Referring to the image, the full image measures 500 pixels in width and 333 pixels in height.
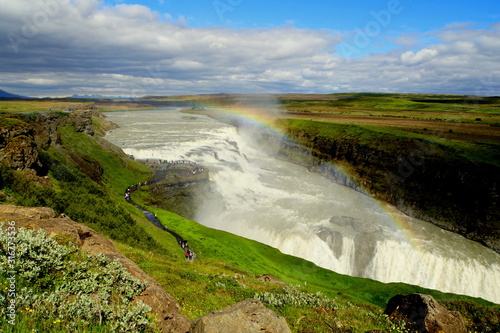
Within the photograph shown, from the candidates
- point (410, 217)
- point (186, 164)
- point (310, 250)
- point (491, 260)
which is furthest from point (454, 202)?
point (186, 164)

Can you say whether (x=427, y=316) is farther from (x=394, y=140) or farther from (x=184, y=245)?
(x=394, y=140)

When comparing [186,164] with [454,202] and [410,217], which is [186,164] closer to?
[410,217]

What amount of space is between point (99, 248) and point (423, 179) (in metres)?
61.4

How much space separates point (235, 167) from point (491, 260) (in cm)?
5071

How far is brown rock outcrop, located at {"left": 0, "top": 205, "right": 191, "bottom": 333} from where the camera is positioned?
884 centimetres

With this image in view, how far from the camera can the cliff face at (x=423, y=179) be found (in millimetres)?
45875

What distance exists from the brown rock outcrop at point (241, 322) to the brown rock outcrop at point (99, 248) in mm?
1161

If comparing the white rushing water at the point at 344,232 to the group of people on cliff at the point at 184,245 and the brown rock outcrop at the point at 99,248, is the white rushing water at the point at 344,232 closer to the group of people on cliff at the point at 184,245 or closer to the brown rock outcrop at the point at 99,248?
the group of people on cliff at the point at 184,245

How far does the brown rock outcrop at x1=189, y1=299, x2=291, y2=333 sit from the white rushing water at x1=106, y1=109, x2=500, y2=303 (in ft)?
110

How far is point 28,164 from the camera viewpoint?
27719 mm

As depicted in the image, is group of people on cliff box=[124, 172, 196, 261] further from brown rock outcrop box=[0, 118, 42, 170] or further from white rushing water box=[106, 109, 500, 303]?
brown rock outcrop box=[0, 118, 42, 170]

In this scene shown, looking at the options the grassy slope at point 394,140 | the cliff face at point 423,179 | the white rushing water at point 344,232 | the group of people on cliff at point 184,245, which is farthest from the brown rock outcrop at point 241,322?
the grassy slope at point 394,140

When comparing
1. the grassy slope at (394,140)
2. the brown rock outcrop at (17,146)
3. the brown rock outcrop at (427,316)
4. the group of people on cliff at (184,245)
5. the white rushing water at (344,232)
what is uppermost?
the brown rock outcrop at (17,146)

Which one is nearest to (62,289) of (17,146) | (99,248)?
(99,248)
